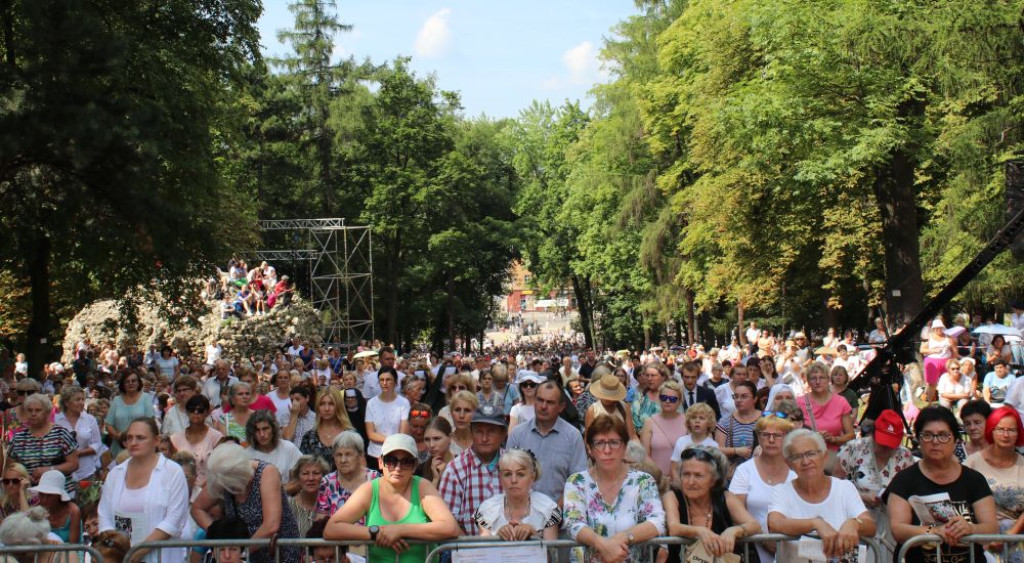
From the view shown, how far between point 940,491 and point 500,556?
244cm

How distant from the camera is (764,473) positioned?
23.5ft

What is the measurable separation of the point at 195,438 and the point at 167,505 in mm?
2480

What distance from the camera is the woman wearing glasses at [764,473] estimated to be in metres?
6.94

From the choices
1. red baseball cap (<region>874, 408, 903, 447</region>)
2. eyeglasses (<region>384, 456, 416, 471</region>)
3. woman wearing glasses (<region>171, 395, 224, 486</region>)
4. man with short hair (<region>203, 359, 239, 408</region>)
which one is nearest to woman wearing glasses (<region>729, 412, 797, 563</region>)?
red baseball cap (<region>874, 408, 903, 447</region>)

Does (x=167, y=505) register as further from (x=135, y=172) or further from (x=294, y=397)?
(x=135, y=172)

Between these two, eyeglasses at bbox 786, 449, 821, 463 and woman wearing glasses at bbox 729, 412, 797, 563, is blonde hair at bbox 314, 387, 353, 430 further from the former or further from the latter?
eyeglasses at bbox 786, 449, 821, 463

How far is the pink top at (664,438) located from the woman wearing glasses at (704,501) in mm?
3062

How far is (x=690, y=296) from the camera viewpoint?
4559 centimetres

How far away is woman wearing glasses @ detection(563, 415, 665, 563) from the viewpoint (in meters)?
5.88

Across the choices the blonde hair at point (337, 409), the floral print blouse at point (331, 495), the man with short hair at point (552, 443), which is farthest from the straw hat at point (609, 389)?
the floral print blouse at point (331, 495)

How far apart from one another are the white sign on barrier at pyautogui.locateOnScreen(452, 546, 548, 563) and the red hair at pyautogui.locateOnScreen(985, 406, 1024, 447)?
302cm

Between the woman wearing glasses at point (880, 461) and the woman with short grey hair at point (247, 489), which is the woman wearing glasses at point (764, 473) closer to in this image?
the woman wearing glasses at point (880, 461)

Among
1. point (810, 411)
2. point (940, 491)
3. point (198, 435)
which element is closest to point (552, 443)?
point (940, 491)

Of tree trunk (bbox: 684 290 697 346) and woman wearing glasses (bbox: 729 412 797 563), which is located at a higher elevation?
tree trunk (bbox: 684 290 697 346)
